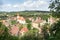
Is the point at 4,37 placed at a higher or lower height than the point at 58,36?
lower

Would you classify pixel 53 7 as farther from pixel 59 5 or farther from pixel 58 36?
pixel 58 36

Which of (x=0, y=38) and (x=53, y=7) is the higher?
(x=53, y=7)

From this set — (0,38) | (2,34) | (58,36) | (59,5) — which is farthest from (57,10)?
(2,34)

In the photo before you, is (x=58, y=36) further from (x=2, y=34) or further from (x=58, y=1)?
(x=2, y=34)

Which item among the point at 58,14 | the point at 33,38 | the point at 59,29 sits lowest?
the point at 33,38

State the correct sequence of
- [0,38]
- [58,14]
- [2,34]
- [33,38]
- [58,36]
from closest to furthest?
[58,14] < [58,36] < [0,38] < [2,34] < [33,38]

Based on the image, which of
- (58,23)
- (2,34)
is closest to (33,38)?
(2,34)

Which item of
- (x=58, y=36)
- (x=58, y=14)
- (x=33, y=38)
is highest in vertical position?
(x=58, y=14)

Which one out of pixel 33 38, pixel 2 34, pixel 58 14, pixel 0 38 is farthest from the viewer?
pixel 33 38

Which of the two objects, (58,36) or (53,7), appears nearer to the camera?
(53,7)
